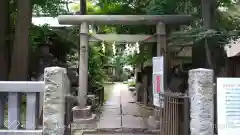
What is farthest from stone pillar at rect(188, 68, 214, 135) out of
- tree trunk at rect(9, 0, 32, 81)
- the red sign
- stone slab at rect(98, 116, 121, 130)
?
tree trunk at rect(9, 0, 32, 81)

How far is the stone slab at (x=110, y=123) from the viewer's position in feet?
35.8

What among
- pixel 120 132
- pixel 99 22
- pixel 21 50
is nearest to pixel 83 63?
pixel 99 22

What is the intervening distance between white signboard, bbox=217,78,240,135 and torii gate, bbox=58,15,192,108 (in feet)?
18.6

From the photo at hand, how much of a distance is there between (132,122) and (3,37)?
6044 millimetres

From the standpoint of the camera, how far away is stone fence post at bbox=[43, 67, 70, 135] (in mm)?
5020

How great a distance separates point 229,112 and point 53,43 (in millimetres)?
12986

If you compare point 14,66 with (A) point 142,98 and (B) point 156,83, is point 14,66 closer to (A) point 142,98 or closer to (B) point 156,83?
(B) point 156,83

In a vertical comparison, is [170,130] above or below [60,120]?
below

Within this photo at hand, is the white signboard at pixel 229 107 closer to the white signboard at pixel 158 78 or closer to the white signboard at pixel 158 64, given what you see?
Answer: the white signboard at pixel 158 78

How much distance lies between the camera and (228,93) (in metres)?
5.50

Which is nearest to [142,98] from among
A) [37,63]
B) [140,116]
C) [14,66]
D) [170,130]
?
[140,116]

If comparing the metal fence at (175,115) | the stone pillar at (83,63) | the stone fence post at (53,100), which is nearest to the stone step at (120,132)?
the stone pillar at (83,63)

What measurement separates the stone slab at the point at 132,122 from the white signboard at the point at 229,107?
18.7ft

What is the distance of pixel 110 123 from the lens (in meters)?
11.7
